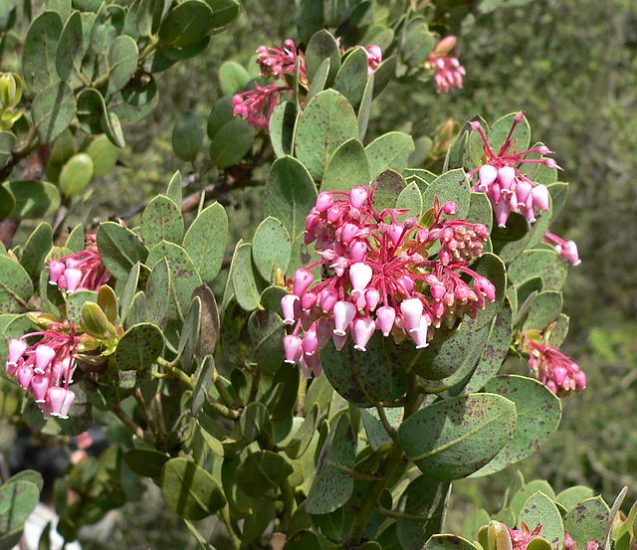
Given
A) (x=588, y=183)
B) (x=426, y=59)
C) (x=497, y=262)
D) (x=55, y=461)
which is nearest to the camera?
(x=497, y=262)

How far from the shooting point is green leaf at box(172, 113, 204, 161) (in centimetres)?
182

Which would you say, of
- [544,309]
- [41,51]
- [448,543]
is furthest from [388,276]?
[41,51]

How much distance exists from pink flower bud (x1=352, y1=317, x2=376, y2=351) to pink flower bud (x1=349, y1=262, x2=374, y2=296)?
0.09 ft

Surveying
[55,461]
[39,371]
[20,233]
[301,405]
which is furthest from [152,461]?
[55,461]

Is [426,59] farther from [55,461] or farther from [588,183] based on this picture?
[588,183]

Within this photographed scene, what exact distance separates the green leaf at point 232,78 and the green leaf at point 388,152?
547 millimetres

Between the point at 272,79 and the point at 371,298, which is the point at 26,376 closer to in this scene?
the point at 371,298

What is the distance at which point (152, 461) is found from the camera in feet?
4.58

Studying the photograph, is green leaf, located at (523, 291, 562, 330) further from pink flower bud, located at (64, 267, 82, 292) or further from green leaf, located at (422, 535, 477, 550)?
pink flower bud, located at (64, 267, 82, 292)

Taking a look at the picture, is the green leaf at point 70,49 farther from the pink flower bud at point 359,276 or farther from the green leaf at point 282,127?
the pink flower bud at point 359,276

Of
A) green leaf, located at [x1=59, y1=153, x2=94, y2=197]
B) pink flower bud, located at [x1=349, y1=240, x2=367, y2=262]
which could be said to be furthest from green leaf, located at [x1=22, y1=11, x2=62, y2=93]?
pink flower bud, located at [x1=349, y1=240, x2=367, y2=262]

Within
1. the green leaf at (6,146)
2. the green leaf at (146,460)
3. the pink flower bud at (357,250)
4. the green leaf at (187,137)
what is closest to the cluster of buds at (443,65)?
the green leaf at (187,137)

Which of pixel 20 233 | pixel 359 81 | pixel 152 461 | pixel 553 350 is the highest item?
pixel 359 81

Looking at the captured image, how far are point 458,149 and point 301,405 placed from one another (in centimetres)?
49
